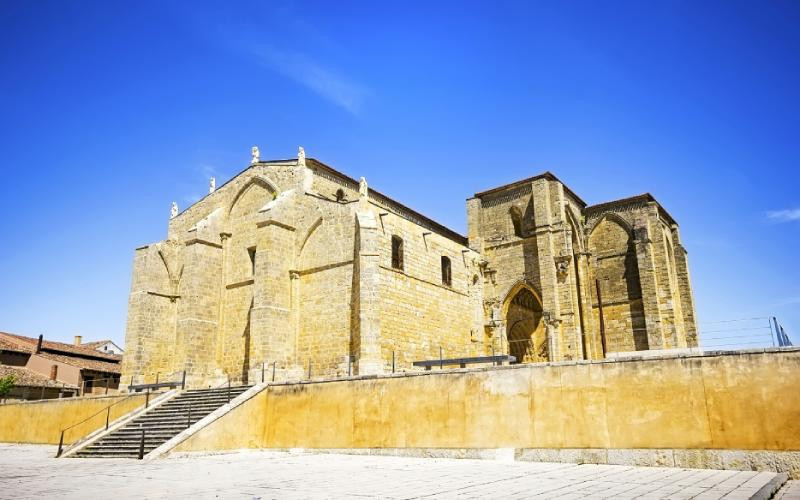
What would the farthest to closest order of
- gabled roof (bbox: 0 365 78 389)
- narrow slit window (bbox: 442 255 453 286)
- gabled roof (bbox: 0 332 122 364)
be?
gabled roof (bbox: 0 332 122 364), gabled roof (bbox: 0 365 78 389), narrow slit window (bbox: 442 255 453 286)

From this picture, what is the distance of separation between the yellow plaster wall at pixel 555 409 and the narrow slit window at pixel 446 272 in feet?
37.8

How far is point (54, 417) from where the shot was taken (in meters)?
19.6

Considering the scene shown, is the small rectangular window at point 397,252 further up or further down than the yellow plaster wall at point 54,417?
further up

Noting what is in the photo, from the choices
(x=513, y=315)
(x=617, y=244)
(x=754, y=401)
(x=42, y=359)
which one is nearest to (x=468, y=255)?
(x=513, y=315)

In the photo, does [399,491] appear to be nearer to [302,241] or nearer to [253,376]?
[253,376]

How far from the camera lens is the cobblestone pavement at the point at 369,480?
258 inches

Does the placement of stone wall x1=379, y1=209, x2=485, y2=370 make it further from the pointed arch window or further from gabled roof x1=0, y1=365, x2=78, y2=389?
gabled roof x1=0, y1=365, x2=78, y2=389

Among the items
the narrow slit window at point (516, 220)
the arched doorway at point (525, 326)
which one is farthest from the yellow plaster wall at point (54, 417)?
the narrow slit window at point (516, 220)

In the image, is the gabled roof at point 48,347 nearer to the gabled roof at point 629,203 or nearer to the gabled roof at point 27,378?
the gabled roof at point 27,378

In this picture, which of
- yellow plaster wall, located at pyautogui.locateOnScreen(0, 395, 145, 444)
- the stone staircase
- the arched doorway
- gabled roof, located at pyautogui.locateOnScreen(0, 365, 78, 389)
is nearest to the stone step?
the stone staircase

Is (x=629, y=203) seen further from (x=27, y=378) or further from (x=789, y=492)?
(x=27, y=378)

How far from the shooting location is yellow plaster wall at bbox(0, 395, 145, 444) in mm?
18078

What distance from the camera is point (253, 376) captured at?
19.4m

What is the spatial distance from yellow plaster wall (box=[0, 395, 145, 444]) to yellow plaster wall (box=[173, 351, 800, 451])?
6259 mm
